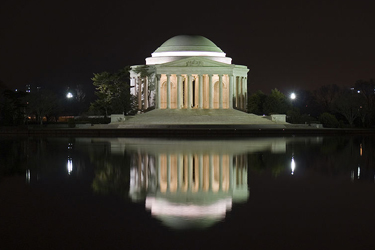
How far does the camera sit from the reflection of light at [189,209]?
52.9ft

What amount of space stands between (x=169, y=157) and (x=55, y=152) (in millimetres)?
8601

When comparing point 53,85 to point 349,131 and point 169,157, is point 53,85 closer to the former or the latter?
point 349,131

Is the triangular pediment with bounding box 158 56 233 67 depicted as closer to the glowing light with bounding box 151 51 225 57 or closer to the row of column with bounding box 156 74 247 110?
the row of column with bounding box 156 74 247 110

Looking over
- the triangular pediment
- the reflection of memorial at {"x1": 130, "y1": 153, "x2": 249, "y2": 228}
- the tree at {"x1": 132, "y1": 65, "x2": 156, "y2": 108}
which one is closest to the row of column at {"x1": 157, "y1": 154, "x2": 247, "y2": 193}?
the reflection of memorial at {"x1": 130, "y1": 153, "x2": 249, "y2": 228}

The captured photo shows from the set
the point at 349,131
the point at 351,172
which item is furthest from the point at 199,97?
the point at 351,172

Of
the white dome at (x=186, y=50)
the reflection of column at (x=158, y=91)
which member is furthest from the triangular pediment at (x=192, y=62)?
the white dome at (x=186, y=50)

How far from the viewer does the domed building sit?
319 feet

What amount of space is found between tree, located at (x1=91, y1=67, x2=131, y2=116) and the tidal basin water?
6133 centimetres

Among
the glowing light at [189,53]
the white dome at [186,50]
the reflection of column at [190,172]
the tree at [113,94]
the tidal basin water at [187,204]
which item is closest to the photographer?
the tidal basin water at [187,204]

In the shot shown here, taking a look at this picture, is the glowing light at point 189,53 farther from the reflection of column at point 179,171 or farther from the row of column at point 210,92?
the reflection of column at point 179,171

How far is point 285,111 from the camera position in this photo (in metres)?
93.2

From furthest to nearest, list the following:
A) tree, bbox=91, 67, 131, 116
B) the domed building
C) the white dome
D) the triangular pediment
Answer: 1. the white dome
2. the domed building
3. the triangular pediment
4. tree, bbox=91, 67, 131, 116

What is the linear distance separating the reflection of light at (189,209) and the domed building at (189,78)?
7850 centimetres

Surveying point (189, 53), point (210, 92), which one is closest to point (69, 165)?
point (210, 92)
